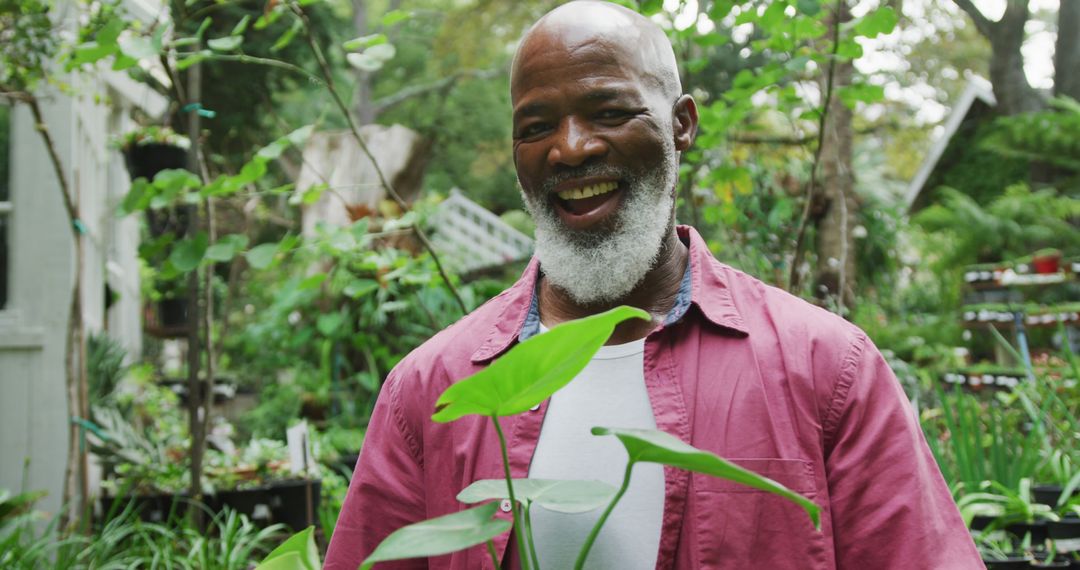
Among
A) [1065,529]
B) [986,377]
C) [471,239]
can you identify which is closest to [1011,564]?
[1065,529]

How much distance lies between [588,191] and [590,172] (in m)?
0.05

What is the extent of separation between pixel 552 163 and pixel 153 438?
4.29 meters

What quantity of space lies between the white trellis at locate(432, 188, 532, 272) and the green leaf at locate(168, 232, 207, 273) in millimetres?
3831

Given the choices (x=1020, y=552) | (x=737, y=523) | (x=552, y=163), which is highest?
(x=552, y=163)

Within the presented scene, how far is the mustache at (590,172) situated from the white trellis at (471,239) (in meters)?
5.08

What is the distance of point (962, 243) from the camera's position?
1069 centimetres

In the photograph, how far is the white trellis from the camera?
24.5 ft

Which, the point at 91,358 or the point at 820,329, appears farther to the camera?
the point at 91,358

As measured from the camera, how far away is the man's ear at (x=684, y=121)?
1600 mm

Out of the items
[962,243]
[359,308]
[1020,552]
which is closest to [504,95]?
[962,243]

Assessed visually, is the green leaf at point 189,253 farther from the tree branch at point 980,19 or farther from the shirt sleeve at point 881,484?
the tree branch at point 980,19

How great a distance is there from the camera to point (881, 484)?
1204 millimetres

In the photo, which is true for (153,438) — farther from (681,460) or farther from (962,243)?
(962,243)

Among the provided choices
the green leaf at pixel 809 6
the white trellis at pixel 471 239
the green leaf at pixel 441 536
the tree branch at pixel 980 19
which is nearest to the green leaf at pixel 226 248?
the green leaf at pixel 809 6
